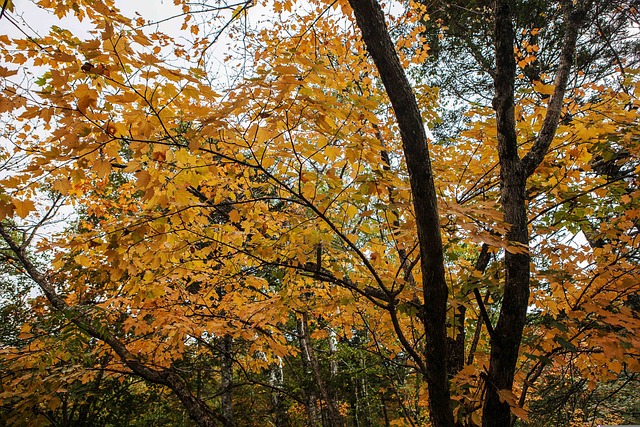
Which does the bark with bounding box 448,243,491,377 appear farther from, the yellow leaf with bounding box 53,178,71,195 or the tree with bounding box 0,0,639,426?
the yellow leaf with bounding box 53,178,71,195

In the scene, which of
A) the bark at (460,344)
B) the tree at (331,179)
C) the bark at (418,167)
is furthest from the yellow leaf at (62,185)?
the bark at (460,344)

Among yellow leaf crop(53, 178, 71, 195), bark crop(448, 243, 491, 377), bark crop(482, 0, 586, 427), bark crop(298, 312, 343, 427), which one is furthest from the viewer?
bark crop(298, 312, 343, 427)

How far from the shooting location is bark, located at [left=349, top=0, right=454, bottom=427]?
135cm

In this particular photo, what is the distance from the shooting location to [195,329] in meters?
2.68

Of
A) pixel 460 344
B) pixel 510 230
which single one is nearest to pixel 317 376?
pixel 460 344

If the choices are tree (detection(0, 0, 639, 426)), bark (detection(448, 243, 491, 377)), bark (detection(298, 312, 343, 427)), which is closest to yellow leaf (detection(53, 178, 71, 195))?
tree (detection(0, 0, 639, 426))

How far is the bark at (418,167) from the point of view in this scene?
1.35 meters

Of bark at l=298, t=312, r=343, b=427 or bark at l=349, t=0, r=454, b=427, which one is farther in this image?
bark at l=298, t=312, r=343, b=427

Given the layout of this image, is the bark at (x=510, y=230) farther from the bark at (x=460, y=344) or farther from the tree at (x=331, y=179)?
the bark at (x=460, y=344)

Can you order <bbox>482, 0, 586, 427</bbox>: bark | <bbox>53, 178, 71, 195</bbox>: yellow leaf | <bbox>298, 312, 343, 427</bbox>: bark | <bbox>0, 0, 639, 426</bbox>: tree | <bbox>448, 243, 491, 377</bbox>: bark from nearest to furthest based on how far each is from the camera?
<bbox>0, 0, 639, 426</bbox>: tree
<bbox>53, 178, 71, 195</bbox>: yellow leaf
<bbox>482, 0, 586, 427</bbox>: bark
<bbox>448, 243, 491, 377</bbox>: bark
<bbox>298, 312, 343, 427</bbox>: bark

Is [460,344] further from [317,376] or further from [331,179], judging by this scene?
[317,376]

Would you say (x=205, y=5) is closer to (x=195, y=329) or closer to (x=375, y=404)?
(x=195, y=329)

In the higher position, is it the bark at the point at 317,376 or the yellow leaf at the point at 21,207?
the yellow leaf at the point at 21,207

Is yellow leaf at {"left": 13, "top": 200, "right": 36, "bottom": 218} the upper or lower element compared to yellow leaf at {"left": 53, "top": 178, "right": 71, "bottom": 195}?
lower
